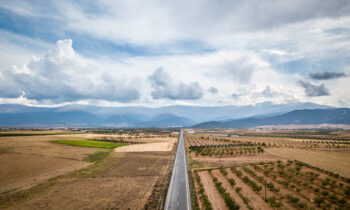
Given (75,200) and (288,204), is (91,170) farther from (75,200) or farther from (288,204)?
(288,204)

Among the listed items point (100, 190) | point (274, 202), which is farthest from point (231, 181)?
point (100, 190)

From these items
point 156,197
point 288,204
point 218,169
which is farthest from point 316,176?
point 156,197

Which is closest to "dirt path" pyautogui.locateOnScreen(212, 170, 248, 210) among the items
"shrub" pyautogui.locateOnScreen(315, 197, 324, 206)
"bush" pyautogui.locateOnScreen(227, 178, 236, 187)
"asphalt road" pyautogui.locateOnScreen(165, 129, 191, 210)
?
→ "bush" pyautogui.locateOnScreen(227, 178, 236, 187)

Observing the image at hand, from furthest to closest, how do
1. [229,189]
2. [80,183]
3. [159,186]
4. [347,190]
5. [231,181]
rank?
[231,181] < [80,183] < [159,186] < [229,189] < [347,190]

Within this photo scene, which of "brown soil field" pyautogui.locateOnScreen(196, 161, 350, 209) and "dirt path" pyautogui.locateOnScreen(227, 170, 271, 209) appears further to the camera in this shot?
"brown soil field" pyautogui.locateOnScreen(196, 161, 350, 209)

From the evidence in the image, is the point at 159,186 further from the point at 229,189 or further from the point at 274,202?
the point at 274,202

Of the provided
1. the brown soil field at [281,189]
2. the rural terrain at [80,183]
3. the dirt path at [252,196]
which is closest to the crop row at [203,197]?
the brown soil field at [281,189]

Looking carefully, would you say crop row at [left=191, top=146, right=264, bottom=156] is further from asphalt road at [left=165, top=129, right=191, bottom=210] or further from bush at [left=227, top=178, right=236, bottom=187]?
bush at [left=227, top=178, right=236, bottom=187]
